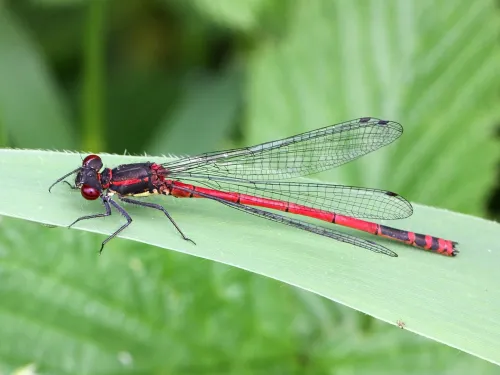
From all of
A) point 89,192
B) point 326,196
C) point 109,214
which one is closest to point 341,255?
point 326,196

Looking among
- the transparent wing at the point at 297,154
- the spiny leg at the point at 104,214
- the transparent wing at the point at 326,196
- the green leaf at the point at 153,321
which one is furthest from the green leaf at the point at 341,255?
the green leaf at the point at 153,321

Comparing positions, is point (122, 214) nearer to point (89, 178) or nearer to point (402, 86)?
point (89, 178)

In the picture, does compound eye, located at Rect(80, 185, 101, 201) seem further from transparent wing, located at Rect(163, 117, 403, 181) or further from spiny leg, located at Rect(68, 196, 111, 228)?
transparent wing, located at Rect(163, 117, 403, 181)

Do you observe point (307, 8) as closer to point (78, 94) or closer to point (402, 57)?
point (402, 57)

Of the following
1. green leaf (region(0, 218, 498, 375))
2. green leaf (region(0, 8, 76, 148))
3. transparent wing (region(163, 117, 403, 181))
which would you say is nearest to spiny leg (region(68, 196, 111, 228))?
transparent wing (region(163, 117, 403, 181))

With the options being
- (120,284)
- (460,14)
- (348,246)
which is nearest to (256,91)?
(460,14)
